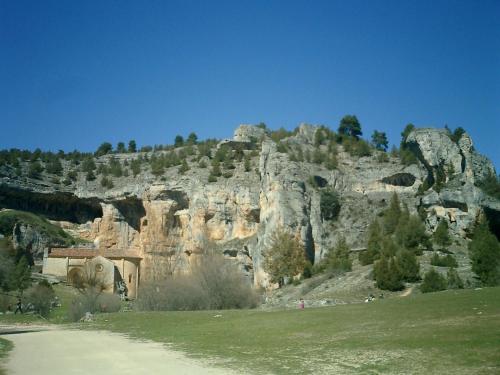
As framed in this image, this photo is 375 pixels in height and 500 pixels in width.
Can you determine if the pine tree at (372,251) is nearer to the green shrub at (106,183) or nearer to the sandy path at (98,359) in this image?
the sandy path at (98,359)

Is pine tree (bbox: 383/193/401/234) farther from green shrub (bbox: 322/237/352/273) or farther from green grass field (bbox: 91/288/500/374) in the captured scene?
green grass field (bbox: 91/288/500/374)

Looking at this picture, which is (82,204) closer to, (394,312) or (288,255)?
(288,255)

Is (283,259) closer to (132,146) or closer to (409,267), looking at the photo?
(409,267)

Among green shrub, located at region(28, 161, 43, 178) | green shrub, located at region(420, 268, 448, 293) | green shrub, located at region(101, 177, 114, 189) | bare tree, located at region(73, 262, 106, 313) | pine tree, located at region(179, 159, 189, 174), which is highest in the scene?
green shrub, located at region(28, 161, 43, 178)

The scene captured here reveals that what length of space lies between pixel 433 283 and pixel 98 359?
1144 inches

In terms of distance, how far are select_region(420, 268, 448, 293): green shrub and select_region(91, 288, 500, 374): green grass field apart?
30.5 feet

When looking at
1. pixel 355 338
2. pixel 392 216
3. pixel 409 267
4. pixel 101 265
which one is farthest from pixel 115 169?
pixel 355 338

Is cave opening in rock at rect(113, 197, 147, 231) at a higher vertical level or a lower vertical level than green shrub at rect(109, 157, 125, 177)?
lower

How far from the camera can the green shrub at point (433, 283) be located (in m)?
39.2

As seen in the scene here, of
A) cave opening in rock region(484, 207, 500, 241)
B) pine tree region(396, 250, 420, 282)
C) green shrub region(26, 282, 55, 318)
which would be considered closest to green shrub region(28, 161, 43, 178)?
green shrub region(26, 282, 55, 318)

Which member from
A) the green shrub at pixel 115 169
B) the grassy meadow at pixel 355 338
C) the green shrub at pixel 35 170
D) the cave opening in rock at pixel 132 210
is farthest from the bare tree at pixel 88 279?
the grassy meadow at pixel 355 338

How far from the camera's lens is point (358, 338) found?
60.6 ft

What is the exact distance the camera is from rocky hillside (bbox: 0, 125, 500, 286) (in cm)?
6856

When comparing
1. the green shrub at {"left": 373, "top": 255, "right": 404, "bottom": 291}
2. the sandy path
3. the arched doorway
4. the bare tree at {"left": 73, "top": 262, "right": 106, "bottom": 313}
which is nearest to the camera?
the sandy path
